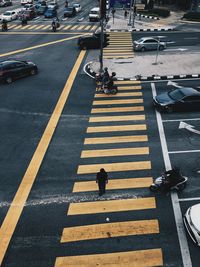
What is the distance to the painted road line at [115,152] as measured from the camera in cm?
1869

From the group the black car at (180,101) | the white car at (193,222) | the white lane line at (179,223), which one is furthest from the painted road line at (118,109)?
the white car at (193,222)

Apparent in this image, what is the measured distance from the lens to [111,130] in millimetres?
21297

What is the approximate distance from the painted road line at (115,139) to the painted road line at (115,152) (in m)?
0.89

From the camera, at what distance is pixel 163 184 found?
15492 mm

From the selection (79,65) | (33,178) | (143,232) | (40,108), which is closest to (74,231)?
(143,232)

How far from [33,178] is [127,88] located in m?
13.7

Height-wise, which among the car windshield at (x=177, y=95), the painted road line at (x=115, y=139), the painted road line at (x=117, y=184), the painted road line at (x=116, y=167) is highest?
the car windshield at (x=177, y=95)

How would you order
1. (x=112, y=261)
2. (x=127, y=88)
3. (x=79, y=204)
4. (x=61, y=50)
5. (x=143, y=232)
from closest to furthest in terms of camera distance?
(x=112, y=261) → (x=143, y=232) → (x=79, y=204) → (x=127, y=88) → (x=61, y=50)

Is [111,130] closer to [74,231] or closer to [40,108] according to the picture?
[40,108]

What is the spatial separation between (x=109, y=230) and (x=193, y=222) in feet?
10.8

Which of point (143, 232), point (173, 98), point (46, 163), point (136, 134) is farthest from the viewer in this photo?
point (173, 98)

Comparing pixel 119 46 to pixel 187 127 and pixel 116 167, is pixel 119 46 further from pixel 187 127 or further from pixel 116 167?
pixel 116 167

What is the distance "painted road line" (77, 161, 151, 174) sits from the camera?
685 inches

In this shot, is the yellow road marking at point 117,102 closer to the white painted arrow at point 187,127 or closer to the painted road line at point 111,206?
the white painted arrow at point 187,127
